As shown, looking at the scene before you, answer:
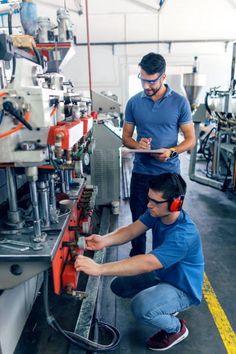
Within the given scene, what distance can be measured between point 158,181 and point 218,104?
300 cm

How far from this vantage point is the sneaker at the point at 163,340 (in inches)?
59.8

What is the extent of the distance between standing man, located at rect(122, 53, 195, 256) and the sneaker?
28.4 inches

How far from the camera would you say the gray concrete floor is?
61.7 inches

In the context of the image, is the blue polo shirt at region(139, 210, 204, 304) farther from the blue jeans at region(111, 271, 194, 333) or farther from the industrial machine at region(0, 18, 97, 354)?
the industrial machine at region(0, 18, 97, 354)

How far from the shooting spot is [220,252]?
2430 mm

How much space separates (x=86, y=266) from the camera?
121 centimetres

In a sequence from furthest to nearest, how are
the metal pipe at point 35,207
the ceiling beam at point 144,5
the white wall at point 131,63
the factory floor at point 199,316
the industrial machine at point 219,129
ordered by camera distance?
the white wall at point 131,63, the ceiling beam at point 144,5, the industrial machine at point 219,129, the factory floor at point 199,316, the metal pipe at point 35,207

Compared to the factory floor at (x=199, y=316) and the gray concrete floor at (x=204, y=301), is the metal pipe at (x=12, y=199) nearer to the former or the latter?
the factory floor at (x=199, y=316)

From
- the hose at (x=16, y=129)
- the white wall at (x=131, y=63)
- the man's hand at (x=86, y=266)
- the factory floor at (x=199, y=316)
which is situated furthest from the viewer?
the white wall at (x=131, y=63)

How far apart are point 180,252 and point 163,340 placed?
51 centimetres

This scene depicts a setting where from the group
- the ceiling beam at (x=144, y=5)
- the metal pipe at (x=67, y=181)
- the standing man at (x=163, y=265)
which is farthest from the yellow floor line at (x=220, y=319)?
the ceiling beam at (x=144, y=5)

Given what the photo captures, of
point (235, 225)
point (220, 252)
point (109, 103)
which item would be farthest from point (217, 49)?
point (220, 252)

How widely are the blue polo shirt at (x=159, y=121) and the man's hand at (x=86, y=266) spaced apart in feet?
2.67

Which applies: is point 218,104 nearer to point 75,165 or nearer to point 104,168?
point 104,168
